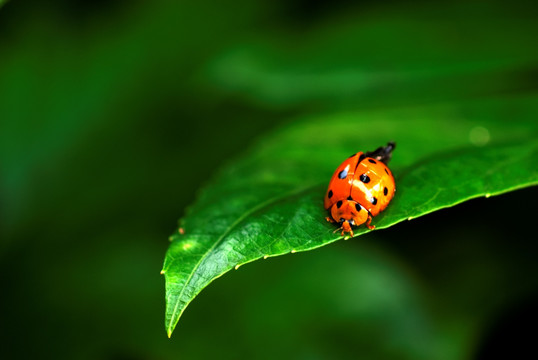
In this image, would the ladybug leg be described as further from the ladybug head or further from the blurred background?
the blurred background

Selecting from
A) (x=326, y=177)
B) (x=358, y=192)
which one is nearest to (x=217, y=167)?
(x=326, y=177)

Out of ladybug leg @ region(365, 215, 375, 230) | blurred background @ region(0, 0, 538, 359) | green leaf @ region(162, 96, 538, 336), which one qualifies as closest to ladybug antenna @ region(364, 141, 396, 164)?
green leaf @ region(162, 96, 538, 336)

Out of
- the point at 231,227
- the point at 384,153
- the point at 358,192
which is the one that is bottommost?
the point at 231,227

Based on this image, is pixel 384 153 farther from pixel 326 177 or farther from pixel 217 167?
pixel 217 167

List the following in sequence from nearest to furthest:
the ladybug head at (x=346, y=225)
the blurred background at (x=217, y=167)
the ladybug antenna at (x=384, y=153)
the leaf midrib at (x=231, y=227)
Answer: the leaf midrib at (x=231, y=227)
the ladybug head at (x=346, y=225)
the ladybug antenna at (x=384, y=153)
the blurred background at (x=217, y=167)

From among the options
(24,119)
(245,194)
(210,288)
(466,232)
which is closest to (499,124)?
(466,232)

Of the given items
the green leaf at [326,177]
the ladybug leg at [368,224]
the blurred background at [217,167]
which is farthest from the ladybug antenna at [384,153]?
the blurred background at [217,167]

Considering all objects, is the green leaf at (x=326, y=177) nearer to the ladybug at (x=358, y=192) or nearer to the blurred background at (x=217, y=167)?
the ladybug at (x=358, y=192)
